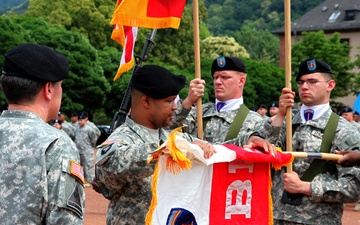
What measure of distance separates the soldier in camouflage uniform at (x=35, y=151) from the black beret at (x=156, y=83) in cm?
126

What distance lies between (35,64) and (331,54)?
2275 inches

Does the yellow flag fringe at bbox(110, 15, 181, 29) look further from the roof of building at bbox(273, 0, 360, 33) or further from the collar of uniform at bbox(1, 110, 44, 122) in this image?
the roof of building at bbox(273, 0, 360, 33)

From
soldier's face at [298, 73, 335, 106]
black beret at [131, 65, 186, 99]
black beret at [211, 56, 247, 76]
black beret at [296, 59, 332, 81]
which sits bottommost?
black beret at [131, 65, 186, 99]

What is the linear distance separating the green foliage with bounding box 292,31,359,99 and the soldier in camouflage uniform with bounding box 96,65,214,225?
181 feet

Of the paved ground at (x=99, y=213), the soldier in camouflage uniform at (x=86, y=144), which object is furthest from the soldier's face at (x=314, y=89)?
the soldier in camouflage uniform at (x=86, y=144)

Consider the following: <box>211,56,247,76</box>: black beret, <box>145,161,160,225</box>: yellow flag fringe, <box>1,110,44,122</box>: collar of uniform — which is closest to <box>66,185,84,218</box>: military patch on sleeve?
<box>1,110,44,122</box>: collar of uniform

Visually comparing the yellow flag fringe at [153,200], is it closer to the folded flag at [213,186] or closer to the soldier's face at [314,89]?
the folded flag at [213,186]

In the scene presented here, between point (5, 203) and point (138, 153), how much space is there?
1222 mm

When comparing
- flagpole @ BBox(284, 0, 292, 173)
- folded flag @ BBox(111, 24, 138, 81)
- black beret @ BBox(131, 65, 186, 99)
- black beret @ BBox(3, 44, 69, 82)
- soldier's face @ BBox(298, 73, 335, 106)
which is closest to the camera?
black beret @ BBox(3, 44, 69, 82)

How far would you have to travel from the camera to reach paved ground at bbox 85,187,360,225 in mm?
14758

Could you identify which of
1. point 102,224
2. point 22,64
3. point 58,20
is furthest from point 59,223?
point 58,20

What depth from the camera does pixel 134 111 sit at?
5445 millimetres

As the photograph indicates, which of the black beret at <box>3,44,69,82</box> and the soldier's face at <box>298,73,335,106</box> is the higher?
the soldier's face at <box>298,73,335,106</box>

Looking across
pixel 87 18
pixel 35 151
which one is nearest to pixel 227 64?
pixel 35 151
